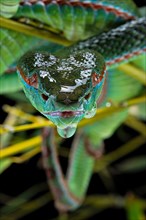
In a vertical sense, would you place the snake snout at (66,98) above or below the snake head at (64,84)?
above

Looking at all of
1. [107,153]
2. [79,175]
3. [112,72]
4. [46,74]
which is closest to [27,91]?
[46,74]

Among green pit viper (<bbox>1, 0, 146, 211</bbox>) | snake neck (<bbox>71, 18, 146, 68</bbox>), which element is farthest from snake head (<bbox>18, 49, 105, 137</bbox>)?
snake neck (<bbox>71, 18, 146, 68</bbox>)

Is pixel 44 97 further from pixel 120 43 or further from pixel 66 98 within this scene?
pixel 120 43

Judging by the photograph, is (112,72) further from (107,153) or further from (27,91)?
(107,153)

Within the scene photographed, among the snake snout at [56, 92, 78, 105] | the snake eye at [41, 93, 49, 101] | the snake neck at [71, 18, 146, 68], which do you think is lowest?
the snake neck at [71, 18, 146, 68]

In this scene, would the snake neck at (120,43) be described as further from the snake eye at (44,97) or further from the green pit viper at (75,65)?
the snake eye at (44,97)

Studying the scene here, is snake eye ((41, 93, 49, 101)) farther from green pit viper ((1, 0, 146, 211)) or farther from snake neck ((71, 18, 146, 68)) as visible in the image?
snake neck ((71, 18, 146, 68))

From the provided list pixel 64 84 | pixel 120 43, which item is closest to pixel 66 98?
pixel 64 84

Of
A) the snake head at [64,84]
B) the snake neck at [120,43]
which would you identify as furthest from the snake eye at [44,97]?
the snake neck at [120,43]
